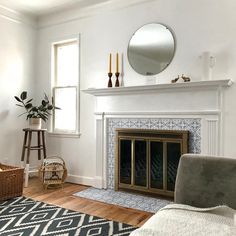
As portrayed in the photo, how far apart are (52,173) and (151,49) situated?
2.32m

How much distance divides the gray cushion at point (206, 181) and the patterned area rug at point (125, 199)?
1.13 meters

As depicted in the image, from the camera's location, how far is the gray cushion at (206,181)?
156 centimetres

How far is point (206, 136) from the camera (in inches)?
111

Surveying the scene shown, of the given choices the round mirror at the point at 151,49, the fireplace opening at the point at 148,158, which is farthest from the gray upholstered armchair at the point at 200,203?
the round mirror at the point at 151,49

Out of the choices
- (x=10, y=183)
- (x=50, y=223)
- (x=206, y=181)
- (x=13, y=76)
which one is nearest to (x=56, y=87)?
(x=13, y=76)

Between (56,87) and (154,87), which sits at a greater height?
(56,87)

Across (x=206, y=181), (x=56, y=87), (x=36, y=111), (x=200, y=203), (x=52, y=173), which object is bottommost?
(x=52, y=173)

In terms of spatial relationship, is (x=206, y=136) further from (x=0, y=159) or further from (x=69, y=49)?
(x=0, y=159)

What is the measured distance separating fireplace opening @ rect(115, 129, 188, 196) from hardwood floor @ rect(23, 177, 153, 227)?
528 millimetres

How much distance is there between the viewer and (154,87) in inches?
119

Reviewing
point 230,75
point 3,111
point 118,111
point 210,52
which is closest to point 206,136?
point 230,75

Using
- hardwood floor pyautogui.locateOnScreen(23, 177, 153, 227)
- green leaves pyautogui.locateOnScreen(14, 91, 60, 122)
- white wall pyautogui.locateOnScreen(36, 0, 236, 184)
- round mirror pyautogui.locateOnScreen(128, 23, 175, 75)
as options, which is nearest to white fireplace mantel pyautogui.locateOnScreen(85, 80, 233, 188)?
white wall pyautogui.locateOnScreen(36, 0, 236, 184)

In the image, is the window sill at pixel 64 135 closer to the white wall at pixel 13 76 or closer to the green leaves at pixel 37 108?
the green leaves at pixel 37 108

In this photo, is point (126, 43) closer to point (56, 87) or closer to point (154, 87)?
point (154, 87)
